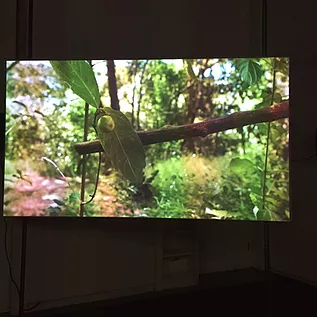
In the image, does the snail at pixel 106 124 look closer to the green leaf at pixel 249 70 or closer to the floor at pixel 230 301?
the green leaf at pixel 249 70

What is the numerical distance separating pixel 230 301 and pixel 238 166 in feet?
2.06

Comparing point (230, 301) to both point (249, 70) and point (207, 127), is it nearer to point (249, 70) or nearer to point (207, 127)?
point (207, 127)

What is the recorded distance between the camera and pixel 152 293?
1.98 m

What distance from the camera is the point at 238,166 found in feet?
6.01

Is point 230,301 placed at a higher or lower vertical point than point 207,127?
lower

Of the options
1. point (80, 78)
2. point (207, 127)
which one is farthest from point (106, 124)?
point (207, 127)

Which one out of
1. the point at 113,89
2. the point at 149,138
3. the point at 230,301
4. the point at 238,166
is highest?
the point at 113,89

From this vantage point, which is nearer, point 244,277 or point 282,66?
point 282,66

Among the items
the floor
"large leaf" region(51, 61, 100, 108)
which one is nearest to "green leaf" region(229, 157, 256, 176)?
the floor

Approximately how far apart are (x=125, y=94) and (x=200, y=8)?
580mm

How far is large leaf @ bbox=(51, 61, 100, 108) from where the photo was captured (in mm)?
1873

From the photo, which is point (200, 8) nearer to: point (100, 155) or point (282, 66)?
point (282, 66)

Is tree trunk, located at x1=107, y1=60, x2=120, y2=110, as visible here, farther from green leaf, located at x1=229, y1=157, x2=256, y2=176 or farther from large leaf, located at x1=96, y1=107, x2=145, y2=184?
green leaf, located at x1=229, y1=157, x2=256, y2=176

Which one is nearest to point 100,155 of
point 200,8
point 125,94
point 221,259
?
point 125,94
